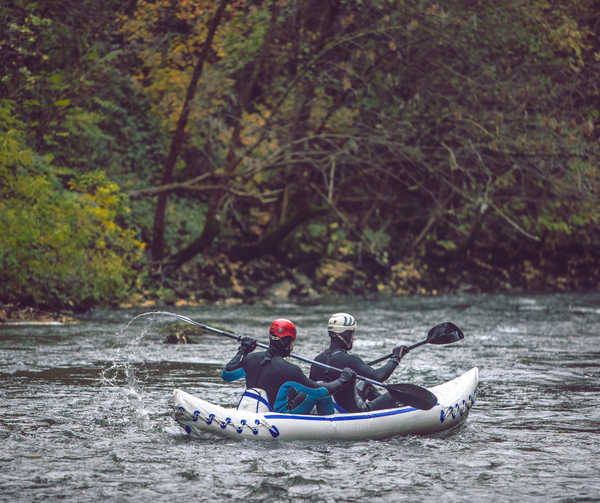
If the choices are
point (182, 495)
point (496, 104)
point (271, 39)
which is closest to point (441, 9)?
point (496, 104)

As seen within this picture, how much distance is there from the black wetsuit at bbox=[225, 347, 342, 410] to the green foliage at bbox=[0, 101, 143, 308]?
334 inches

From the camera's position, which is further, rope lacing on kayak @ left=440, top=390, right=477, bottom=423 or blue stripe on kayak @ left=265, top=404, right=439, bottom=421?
rope lacing on kayak @ left=440, top=390, right=477, bottom=423

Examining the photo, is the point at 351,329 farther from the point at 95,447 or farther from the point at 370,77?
the point at 370,77

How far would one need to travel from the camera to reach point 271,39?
1897 centimetres

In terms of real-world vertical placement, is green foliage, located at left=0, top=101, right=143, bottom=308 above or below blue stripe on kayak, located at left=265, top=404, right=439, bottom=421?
above

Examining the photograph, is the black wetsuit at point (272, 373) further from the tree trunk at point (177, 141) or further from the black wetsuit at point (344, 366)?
the tree trunk at point (177, 141)

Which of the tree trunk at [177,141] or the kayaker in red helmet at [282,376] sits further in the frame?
the tree trunk at [177,141]

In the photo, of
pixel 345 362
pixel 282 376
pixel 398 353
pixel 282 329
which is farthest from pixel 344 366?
pixel 282 329

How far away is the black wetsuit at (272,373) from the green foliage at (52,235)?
847cm

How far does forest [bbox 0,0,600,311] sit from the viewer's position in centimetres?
1529

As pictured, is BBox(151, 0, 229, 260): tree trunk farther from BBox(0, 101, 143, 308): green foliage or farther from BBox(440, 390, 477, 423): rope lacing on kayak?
BBox(440, 390, 477, 423): rope lacing on kayak

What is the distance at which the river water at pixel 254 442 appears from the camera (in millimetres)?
4961

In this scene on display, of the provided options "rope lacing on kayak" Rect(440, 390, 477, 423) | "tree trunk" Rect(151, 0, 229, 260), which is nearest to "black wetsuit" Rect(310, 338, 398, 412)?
"rope lacing on kayak" Rect(440, 390, 477, 423)

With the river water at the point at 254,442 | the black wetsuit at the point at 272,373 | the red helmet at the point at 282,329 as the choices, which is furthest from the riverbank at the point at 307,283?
the red helmet at the point at 282,329
